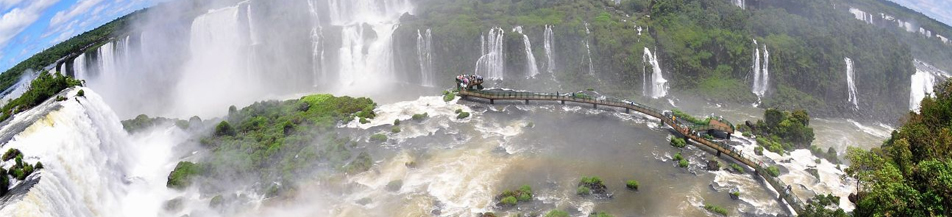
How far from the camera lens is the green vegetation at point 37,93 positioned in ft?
122

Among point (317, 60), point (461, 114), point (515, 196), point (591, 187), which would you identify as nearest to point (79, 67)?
point (317, 60)

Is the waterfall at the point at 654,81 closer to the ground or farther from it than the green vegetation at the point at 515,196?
farther from it

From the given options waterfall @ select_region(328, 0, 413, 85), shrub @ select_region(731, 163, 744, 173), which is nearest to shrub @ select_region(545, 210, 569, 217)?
shrub @ select_region(731, 163, 744, 173)

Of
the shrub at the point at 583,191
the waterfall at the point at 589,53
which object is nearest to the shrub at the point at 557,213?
the shrub at the point at 583,191

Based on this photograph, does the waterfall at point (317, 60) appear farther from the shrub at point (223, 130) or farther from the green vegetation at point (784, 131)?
the green vegetation at point (784, 131)

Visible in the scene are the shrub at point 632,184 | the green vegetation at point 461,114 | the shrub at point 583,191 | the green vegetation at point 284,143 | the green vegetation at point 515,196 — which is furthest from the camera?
the green vegetation at point 461,114

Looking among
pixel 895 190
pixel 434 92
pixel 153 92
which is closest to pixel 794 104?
pixel 434 92

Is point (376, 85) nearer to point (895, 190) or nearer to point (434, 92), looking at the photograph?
→ point (434, 92)

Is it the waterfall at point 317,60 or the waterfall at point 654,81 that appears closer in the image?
the waterfall at point 654,81

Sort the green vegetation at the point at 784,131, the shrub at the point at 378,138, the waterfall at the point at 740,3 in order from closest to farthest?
the shrub at the point at 378,138, the green vegetation at the point at 784,131, the waterfall at the point at 740,3

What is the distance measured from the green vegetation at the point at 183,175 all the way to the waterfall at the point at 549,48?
47078 millimetres

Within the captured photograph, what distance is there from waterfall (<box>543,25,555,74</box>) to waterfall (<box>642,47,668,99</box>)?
12.2 metres

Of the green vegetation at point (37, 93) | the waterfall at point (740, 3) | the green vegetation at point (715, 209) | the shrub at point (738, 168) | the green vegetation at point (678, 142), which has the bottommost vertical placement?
the green vegetation at point (715, 209)

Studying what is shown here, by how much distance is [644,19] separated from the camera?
78688 mm
